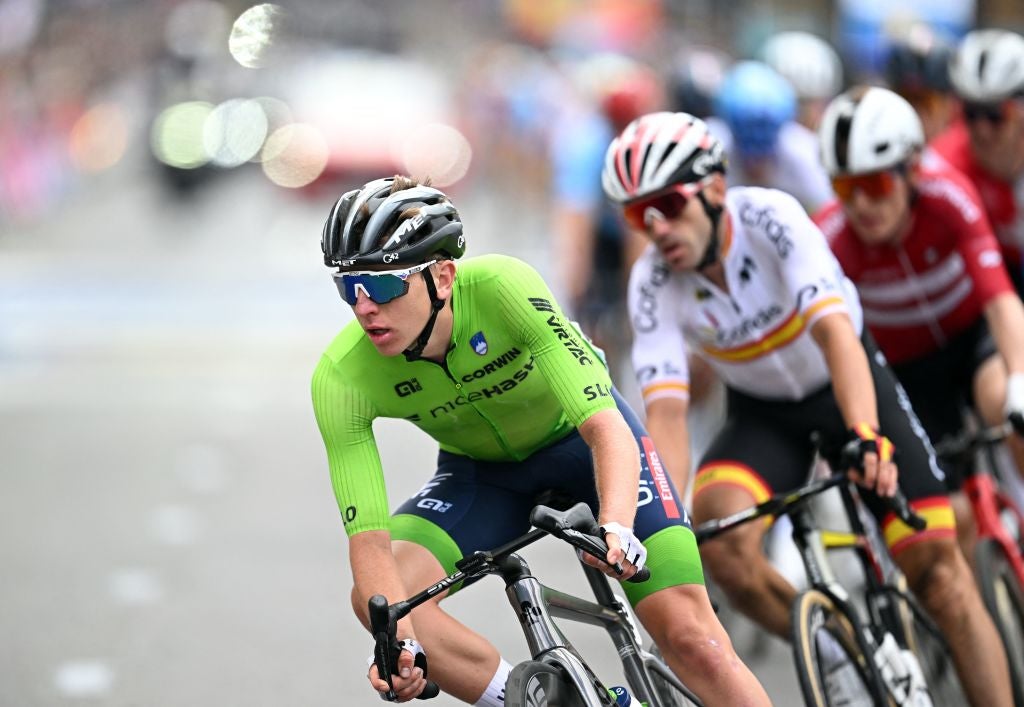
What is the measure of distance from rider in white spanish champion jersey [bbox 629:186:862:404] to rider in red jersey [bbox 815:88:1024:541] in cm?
54

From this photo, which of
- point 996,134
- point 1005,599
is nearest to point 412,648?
point 1005,599

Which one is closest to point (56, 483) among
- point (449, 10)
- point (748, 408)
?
point (748, 408)

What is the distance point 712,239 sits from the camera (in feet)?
18.7

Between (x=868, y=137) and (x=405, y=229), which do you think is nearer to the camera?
(x=405, y=229)

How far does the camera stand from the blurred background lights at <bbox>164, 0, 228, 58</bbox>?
40.8 m

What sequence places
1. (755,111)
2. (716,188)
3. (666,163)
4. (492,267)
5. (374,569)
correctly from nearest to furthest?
(374,569)
(492,267)
(666,163)
(716,188)
(755,111)

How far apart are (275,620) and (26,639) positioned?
1161mm

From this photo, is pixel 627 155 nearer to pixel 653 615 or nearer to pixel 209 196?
pixel 653 615

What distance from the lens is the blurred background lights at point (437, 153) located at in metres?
33.1

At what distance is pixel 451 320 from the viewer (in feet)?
15.5

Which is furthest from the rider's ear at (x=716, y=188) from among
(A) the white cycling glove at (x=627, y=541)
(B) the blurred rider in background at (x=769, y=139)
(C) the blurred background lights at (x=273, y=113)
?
(C) the blurred background lights at (x=273, y=113)

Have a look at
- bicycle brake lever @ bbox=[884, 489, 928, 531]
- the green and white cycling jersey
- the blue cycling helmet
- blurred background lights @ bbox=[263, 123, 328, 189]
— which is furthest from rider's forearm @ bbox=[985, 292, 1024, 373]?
blurred background lights @ bbox=[263, 123, 328, 189]

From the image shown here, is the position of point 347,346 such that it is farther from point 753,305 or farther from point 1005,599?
point 1005,599

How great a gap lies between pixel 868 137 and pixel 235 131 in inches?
1290
